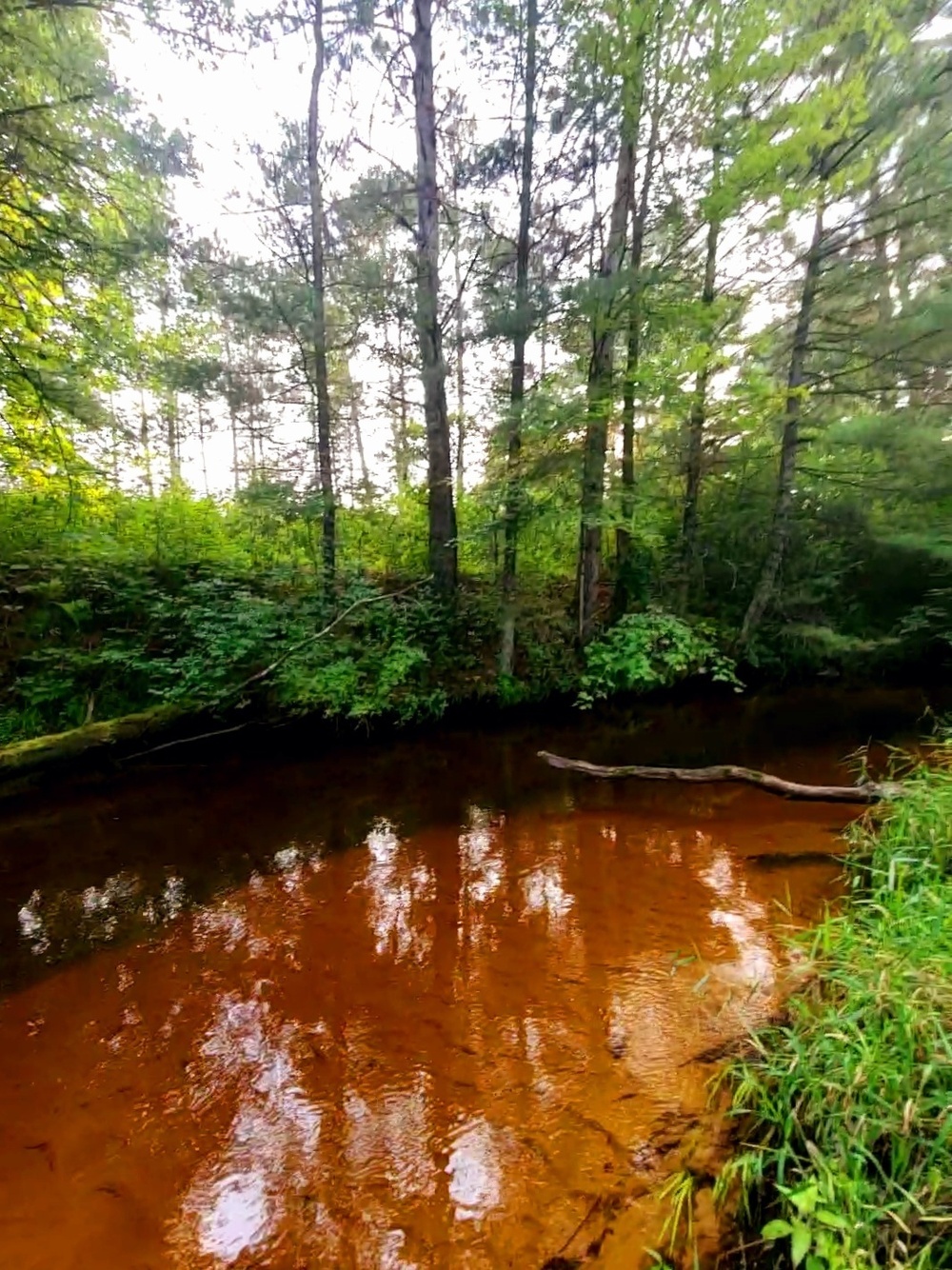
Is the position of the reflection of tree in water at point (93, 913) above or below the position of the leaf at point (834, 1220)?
below

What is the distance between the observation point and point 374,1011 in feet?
10.8

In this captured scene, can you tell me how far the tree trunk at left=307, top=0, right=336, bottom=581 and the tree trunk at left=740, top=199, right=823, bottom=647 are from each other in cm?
634

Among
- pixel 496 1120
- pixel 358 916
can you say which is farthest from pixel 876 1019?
Result: pixel 358 916

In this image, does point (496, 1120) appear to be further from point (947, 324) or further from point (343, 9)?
point (343, 9)

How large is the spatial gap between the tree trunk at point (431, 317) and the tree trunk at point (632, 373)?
2436 mm

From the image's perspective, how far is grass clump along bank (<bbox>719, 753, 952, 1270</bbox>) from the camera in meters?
1.65

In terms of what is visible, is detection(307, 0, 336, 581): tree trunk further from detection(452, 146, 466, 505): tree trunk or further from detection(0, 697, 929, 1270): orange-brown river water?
detection(0, 697, 929, 1270): orange-brown river water

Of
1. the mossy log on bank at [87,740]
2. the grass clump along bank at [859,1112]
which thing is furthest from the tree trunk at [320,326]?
the grass clump along bank at [859,1112]

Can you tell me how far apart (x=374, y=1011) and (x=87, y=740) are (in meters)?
4.71

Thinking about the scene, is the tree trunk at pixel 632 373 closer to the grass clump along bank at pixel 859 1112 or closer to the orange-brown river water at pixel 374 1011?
the orange-brown river water at pixel 374 1011

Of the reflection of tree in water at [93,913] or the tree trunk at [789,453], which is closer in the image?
the reflection of tree in water at [93,913]

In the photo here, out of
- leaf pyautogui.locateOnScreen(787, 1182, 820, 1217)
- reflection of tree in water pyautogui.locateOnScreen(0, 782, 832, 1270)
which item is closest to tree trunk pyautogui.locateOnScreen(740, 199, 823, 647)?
reflection of tree in water pyautogui.locateOnScreen(0, 782, 832, 1270)

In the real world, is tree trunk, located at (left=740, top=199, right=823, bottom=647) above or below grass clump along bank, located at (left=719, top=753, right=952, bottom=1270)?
above

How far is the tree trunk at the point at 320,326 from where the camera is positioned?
827cm
